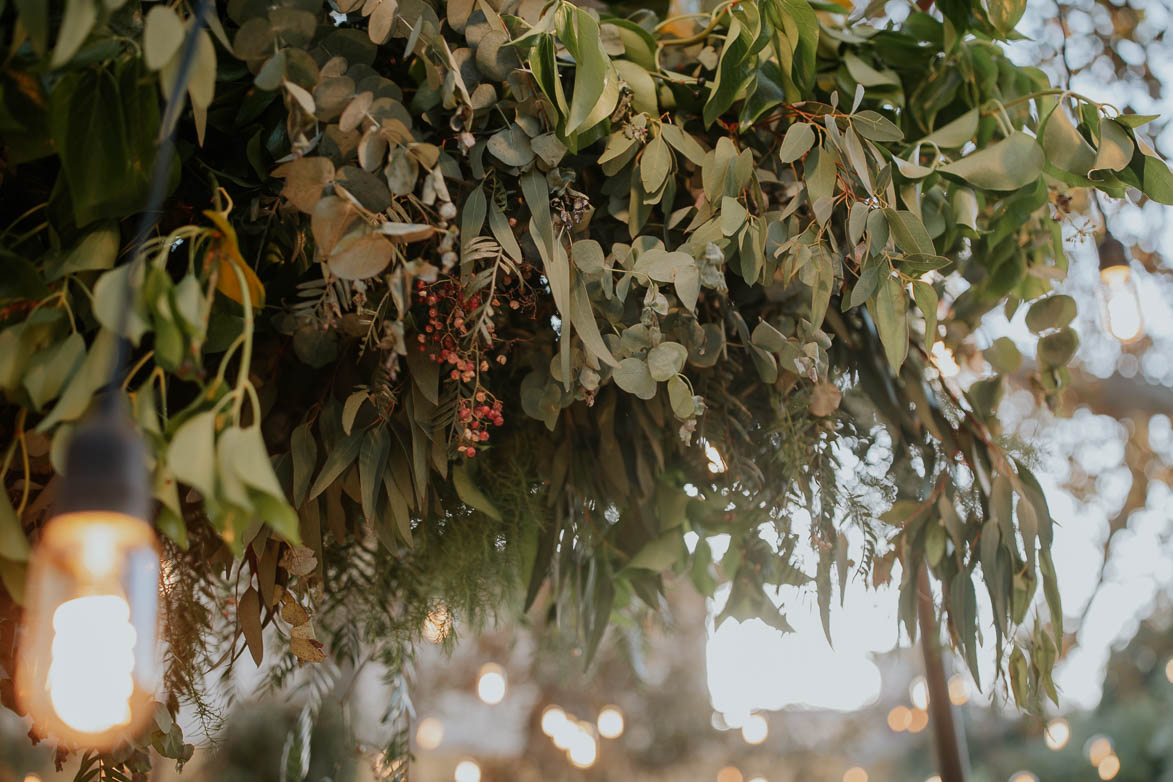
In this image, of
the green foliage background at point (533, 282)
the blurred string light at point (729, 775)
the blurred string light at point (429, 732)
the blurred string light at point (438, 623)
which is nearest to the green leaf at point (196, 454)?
the green foliage background at point (533, 282)

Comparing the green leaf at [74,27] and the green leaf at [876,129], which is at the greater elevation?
the green leaf at [74,27]

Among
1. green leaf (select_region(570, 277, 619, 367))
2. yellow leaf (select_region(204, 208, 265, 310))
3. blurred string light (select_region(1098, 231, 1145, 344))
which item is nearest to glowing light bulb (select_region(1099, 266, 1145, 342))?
blurred string light (select_region(1098, 231, 1145, 344))

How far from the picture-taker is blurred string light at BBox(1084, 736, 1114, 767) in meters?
2.65

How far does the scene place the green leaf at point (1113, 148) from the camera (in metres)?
0.43

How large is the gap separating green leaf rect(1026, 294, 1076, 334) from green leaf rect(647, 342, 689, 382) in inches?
13.3

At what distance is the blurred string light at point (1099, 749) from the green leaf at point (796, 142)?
2894 mm

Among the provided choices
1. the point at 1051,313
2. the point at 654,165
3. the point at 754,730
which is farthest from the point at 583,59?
the point at 754,730

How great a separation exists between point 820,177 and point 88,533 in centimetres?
34

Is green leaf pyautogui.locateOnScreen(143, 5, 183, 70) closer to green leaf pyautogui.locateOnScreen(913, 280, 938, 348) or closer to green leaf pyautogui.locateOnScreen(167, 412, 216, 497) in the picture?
green leaf pyautogui.locateOnScreen(167, 412, 216, 497)

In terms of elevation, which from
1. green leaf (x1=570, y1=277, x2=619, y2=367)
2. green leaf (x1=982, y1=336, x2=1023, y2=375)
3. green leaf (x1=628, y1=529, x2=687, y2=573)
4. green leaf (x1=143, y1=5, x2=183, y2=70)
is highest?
green leaf (x1=143, y1=5, x2=183, y2=70)

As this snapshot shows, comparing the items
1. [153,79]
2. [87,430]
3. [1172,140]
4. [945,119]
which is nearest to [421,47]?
[153,79]

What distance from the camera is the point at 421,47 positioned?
39cm

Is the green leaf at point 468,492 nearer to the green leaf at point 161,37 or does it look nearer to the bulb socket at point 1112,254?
the green leaf at point 161,37

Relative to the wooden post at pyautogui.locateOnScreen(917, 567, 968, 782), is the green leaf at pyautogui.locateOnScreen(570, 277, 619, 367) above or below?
above
